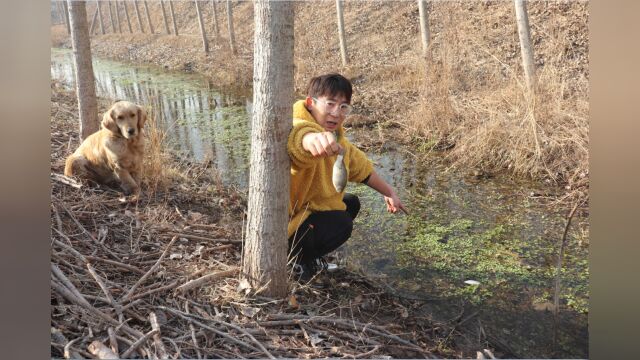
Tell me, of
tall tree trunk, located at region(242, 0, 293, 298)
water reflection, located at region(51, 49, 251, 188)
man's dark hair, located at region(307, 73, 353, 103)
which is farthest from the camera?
water reflection, located at region(51, 49, 251, 188)

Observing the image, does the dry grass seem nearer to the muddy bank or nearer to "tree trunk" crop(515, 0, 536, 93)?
"tree trunk" crop(515, 0, 536, 93)

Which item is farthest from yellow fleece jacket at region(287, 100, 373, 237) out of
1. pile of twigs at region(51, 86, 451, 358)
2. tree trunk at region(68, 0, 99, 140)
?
tree trunk at region(68, 0, 99, 140)

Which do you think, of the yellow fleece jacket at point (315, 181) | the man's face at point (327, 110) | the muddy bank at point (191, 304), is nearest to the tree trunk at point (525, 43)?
the yellow fleece jacket at point (315, 181)

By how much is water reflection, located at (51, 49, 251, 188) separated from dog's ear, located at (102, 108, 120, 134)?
1.17 m

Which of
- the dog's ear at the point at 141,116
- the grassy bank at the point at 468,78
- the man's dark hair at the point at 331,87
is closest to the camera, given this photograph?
the man's dark hair at the point at 331,87

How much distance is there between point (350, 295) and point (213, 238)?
1096 millimetres

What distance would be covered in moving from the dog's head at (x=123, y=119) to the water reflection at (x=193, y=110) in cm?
117

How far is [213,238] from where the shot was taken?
337cm

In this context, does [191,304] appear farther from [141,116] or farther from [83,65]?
[83,65]

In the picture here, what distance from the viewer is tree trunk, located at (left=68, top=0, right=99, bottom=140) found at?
4.87 m

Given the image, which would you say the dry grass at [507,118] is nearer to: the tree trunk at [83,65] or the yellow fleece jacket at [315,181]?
the yellow fleece jacket at [315,181]

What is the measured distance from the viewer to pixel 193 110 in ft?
34.1

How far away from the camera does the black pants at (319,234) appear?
2.86m
